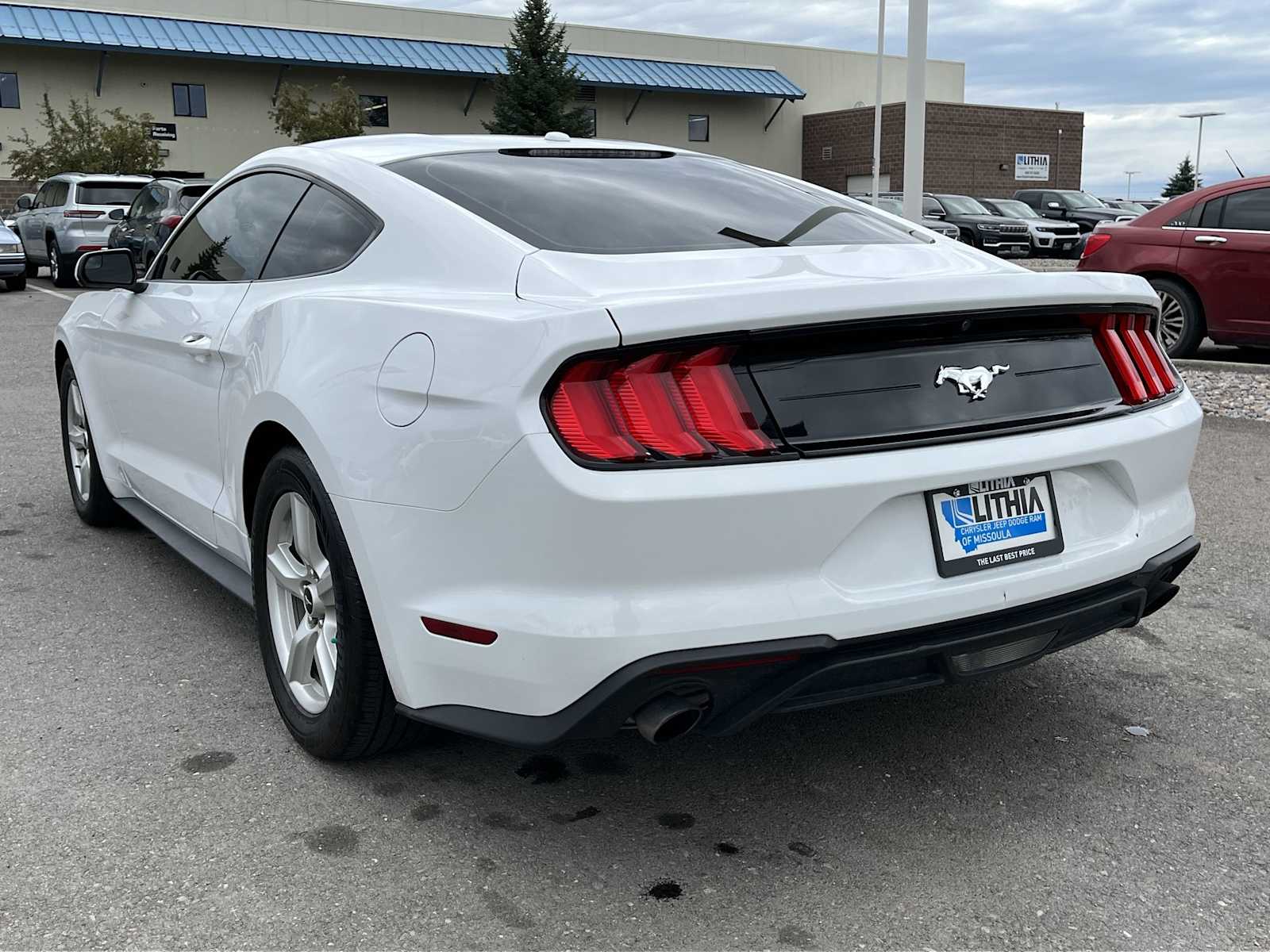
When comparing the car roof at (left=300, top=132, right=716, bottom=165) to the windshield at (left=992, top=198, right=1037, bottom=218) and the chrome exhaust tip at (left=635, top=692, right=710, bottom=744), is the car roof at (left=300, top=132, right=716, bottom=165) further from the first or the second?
the windshield at (left=992, top=198, right=1037, bottom=218)

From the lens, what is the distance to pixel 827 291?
248 centimetres

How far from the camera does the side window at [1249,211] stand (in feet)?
32.7

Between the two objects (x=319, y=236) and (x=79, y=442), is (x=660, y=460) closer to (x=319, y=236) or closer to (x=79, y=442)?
(x=319, y=236)

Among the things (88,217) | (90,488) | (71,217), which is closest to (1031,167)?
(88,217)

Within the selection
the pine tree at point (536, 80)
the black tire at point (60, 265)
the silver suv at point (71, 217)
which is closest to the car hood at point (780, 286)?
the silver suv at point (71, 217)

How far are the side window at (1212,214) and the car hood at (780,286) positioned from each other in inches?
315

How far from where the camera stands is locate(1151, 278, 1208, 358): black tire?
10.2 meters

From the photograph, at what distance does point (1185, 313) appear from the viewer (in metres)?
10.3

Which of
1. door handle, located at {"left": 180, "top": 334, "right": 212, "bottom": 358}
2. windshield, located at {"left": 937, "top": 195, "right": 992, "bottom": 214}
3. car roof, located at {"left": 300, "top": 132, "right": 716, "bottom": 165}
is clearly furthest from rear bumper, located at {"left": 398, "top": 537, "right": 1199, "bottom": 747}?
windshield, located at {"left": 937, "top": 195, "right": 992, "bottom": 214}

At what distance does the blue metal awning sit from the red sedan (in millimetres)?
33753

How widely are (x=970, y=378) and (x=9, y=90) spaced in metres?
41.5

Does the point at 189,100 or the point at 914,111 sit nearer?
the point at 914,111

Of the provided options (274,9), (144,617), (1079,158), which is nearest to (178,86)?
(274,9)

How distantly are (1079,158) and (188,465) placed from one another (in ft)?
175
